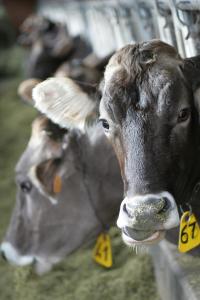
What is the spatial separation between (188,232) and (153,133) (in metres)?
0.61

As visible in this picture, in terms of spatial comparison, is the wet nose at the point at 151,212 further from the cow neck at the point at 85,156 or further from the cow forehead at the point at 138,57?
the cow neck at the point at 85,156

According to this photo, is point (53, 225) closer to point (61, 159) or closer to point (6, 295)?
point (61, 159)

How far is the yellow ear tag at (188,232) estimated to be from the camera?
2.62m

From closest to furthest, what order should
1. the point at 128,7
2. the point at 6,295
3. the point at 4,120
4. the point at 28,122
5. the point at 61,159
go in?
the point at 61,159 → the point at 6,295 → the point at 128,7 → the point at 28,122 → the point at 4,120

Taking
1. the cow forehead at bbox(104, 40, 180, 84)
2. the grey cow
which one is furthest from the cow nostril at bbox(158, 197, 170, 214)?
the grey cow

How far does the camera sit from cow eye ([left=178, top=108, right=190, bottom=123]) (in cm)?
233

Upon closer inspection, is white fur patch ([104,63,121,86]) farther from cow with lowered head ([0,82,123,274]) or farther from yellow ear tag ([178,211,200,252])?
cow with lowered head ([0,82,123,274])

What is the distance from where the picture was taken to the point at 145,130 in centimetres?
231

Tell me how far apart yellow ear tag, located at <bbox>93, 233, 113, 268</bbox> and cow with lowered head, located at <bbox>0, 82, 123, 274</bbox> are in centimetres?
5

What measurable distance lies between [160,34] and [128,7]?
110 centimetres

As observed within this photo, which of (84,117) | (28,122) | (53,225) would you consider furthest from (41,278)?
(28,122)

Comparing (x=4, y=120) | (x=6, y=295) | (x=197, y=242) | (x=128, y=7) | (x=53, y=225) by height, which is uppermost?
(x=128, y=7)

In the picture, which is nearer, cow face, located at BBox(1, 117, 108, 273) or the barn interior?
the barn interior

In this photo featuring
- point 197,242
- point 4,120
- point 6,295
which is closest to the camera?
point 197,242
